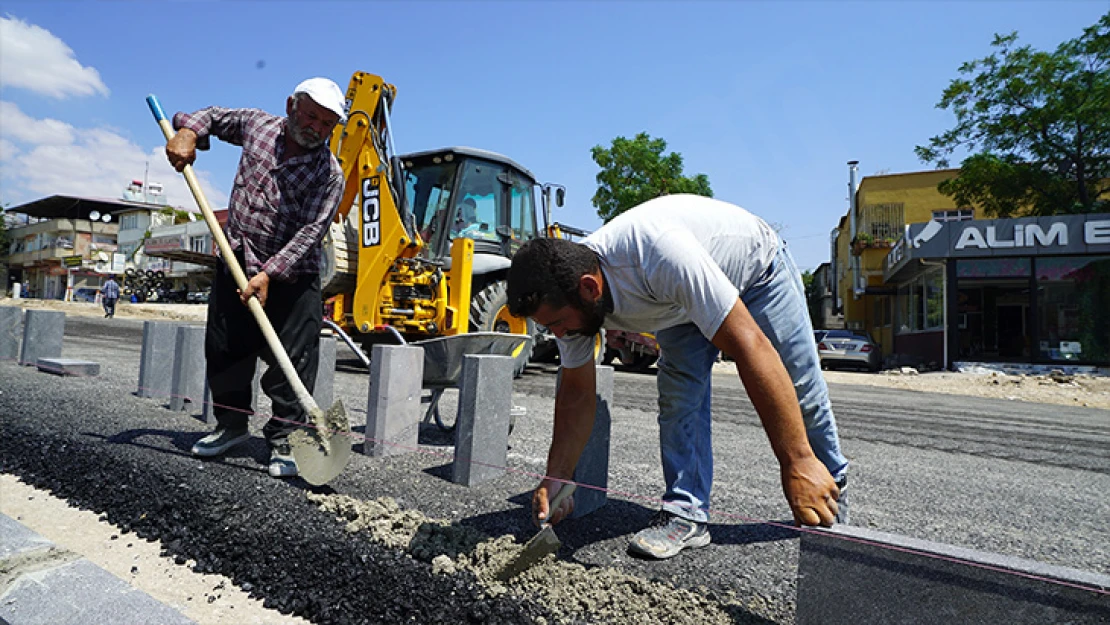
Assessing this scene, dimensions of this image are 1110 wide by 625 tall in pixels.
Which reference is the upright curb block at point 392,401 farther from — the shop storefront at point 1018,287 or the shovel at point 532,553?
the shop storefront at point 1018,287

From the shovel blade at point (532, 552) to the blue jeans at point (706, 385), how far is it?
20.8 inches

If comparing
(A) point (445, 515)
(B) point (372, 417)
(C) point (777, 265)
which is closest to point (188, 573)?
(A) point (445, 515)

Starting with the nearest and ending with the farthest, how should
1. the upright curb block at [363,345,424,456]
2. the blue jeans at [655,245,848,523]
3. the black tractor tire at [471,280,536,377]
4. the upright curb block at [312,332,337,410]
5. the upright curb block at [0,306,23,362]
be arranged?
the blue jeans at [655,245,848,523] < the upright curb block at [363,345,424,456] < the upright curb block at [312,332,337,410] < the upright curb block at [0,306,23,362] < the black tractor tire at [471,280,536,377]

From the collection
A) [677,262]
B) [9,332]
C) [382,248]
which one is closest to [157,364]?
[382,248]

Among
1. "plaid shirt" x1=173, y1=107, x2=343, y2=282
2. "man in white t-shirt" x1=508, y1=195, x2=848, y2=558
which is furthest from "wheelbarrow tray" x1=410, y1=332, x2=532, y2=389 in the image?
"man in white t-shirt" x1=508, y1=195, x2=848, y2=558

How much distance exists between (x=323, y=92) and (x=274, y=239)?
2.30ft

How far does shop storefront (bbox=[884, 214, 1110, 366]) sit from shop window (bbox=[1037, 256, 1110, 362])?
18 millimetres

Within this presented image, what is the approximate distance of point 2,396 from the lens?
4055mm

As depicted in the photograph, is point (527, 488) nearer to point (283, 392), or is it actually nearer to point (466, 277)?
point (283, 392)

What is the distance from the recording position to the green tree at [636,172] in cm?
2175

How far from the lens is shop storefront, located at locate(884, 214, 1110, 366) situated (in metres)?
13.6

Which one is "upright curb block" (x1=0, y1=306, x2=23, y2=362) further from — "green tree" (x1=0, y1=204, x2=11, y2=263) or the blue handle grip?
"green tree" (x1=0, y1=204, x2=11, y2=263)

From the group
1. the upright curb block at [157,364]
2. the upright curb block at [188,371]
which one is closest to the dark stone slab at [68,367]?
the upright curb block at [157,364]

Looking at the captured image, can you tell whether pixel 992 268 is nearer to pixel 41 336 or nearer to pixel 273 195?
pixel 273 195
